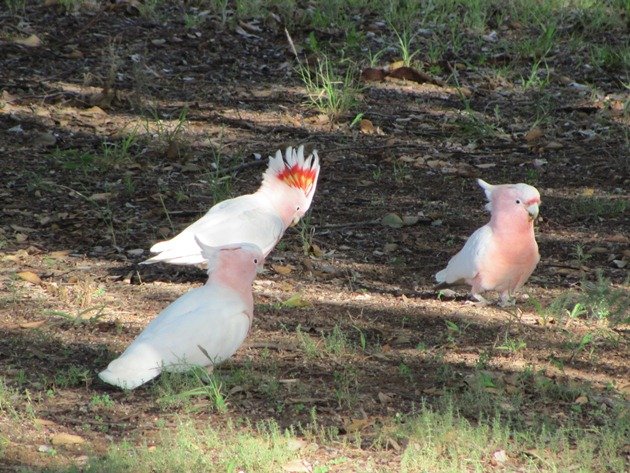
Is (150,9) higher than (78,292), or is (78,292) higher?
(150,9)

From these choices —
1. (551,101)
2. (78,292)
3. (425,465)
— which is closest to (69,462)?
(425,465)

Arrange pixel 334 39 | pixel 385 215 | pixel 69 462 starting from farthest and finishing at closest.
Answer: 1. pixel 334 39
2. pixel 385 215
3. pixel 69 462

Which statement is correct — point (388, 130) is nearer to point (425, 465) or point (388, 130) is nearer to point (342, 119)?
point (342, 119)

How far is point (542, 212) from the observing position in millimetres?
6281

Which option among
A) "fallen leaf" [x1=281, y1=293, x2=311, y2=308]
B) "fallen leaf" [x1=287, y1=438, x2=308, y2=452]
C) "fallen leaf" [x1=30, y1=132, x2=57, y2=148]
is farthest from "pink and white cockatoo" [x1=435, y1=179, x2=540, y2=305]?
"fallen leaf" [x1=30, y1=132, x2=57, y2=148]

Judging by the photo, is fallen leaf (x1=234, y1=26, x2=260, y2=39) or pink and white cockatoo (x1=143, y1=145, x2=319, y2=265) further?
fallen leaf (x1=234, y1=26, x2=260, y2=39)

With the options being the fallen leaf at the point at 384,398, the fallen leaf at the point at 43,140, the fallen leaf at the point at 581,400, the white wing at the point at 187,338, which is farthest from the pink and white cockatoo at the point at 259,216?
the fallen leaf at the point at 43,140

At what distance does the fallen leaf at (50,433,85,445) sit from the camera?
11.6 ft

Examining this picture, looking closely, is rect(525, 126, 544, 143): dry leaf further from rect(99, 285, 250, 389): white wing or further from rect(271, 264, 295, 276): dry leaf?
rect(99, 285, 250, 389): white wing

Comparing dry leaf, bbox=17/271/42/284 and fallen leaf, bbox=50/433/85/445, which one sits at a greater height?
fallen leaf, bbox=50/433/85/445

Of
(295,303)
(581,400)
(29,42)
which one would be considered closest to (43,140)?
(29,42)

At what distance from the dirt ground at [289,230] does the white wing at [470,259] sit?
7.3 inches

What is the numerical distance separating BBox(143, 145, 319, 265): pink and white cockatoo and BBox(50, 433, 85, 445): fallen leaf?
4.71 ft

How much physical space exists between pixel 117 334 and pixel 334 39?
16.7 feet
